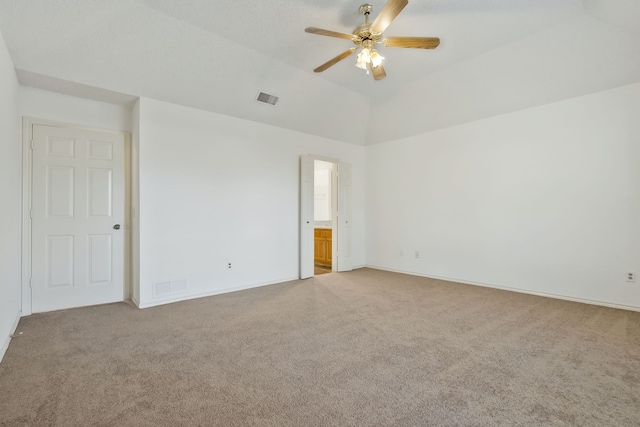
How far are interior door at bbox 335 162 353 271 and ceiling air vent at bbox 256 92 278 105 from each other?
194cm

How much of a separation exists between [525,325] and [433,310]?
0.90m

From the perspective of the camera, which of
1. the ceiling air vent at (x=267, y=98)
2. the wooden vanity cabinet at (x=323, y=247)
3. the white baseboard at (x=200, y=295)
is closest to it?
the white baseboard at (x=200, y=295)

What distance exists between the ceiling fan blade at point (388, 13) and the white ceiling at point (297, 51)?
0.47 meters

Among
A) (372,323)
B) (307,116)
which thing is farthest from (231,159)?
(372,323)

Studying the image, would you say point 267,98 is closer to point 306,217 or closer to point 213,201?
point 213,201

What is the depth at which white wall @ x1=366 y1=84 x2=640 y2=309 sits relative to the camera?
3584mm

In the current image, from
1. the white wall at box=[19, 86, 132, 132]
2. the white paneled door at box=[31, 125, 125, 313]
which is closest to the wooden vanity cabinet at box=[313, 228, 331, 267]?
the white paneled door at box=[31, 125, 125, 313]

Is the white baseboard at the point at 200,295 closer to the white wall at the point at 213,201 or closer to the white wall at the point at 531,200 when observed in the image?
the white wall at the point at 213,201

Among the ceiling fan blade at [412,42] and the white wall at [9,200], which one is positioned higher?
the ceiling fan blade at [412,42]

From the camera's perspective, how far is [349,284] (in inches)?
190

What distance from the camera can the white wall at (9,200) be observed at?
7.98 ft

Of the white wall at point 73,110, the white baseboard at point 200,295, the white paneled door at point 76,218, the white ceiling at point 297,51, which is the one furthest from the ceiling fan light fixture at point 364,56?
the white baseboard at point 200,295

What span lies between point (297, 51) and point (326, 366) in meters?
3.47

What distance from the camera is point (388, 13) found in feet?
7.77
